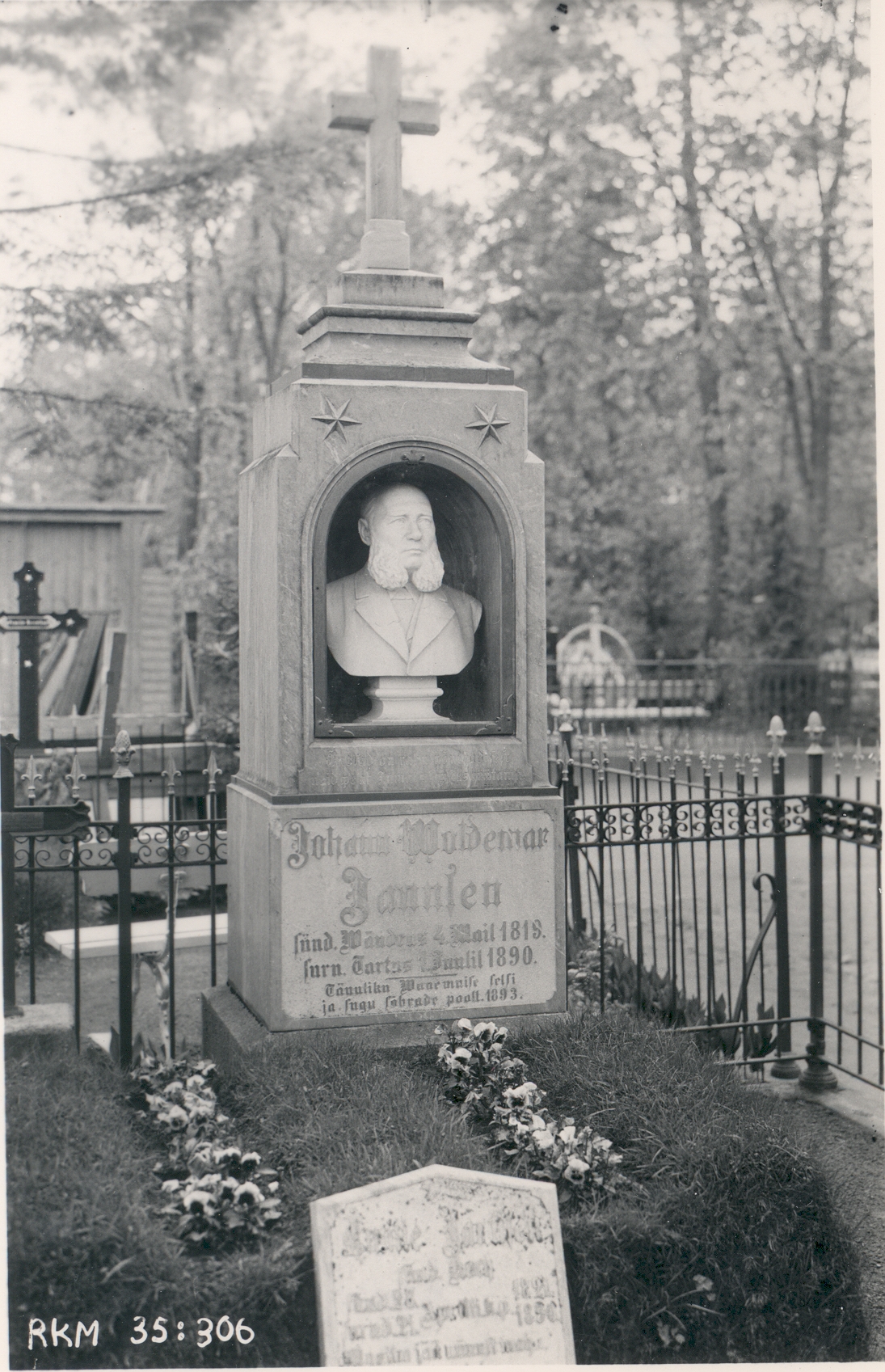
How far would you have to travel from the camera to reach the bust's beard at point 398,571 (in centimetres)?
509

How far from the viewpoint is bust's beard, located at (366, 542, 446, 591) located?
200 inches

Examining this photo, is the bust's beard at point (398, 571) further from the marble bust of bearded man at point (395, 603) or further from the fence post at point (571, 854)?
the fence post at point (571, 854)

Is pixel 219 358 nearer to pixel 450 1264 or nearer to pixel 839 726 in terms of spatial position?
pixel 839 726

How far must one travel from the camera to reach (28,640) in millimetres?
6211

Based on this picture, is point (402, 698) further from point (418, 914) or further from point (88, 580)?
point (88, 580)

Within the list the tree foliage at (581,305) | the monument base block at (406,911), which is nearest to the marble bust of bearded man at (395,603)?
the monument base block at (406,911)

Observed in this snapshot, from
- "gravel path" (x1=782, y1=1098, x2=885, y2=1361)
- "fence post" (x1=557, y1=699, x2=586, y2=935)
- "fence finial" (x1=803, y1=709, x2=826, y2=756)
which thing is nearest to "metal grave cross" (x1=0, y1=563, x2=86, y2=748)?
"fence post" (x1=557, y1=699, x2=586, y2=935)

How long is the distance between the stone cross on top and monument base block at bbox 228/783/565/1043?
2.19 m

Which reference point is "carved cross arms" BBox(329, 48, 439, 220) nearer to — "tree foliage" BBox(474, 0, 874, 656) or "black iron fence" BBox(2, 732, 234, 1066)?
"black iron fence" BBox(2, 732, 234, 1066)

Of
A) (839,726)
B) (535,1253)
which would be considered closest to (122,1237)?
(535,1253)

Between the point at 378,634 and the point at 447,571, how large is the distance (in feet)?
1.67

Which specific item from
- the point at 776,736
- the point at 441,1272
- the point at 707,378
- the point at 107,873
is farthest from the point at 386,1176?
the point at 707,378

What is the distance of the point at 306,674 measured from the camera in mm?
4867

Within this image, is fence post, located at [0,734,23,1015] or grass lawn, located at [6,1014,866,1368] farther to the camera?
fence post, located at [0,734,23,1015]
